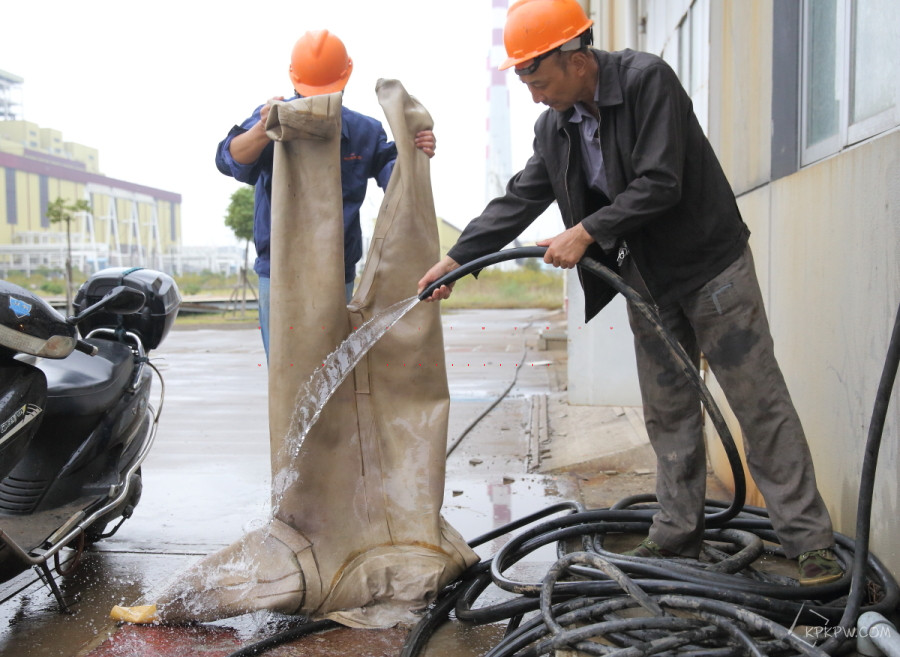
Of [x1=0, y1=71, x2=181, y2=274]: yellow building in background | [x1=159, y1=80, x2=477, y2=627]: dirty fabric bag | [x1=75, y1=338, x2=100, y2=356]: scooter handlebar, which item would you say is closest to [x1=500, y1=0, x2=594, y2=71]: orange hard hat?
[x1=159, y1=80, x2=477, y2=627]: dirty fabric bag

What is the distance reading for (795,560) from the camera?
2.64m

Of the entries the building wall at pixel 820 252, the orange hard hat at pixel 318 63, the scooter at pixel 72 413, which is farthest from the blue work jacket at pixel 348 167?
the building wall at pixel 820 252

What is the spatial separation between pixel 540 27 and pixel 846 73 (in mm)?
Answer: 1221

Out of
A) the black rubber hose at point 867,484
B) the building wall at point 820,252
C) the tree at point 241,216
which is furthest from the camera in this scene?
the tree at point 241,216

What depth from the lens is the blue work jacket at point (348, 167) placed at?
317 centimetres

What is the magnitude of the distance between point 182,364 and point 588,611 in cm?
970

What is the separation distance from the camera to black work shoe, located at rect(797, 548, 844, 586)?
2.30 meters

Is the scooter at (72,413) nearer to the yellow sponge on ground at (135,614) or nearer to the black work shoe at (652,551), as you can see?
the yellow sponge on ground at (135,614)

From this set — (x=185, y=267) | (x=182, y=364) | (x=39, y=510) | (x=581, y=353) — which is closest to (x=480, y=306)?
(x=182, y=364)

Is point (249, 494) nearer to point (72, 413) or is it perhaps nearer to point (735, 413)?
point (72, 413)

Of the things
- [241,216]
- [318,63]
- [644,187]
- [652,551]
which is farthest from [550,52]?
[241,216]

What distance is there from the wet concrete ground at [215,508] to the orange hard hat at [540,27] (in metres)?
1.76

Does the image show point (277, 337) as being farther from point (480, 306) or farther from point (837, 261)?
point (480, 306)

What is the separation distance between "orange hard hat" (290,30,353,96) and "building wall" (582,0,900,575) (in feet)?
5.78
